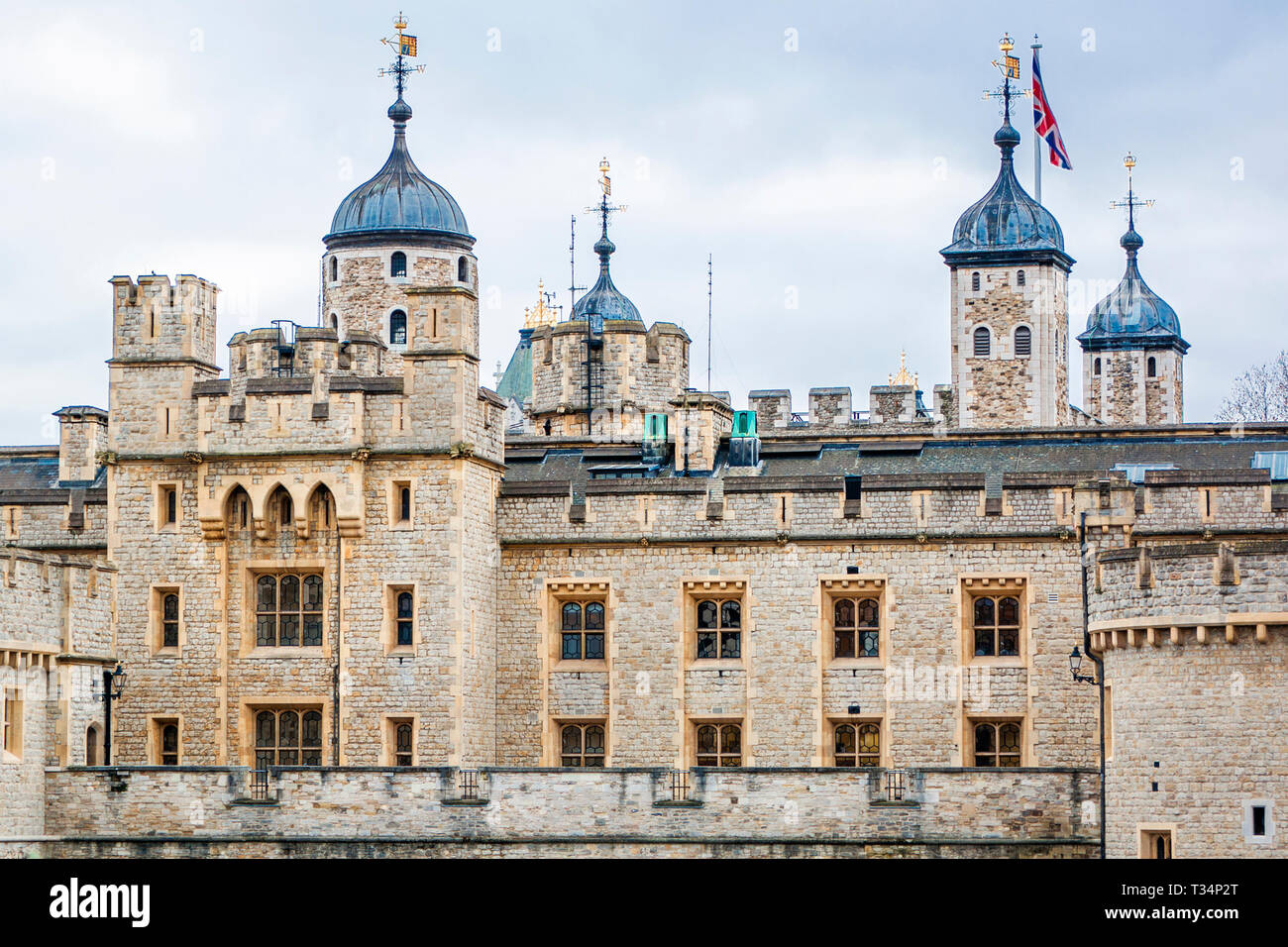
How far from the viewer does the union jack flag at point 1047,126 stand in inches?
2972

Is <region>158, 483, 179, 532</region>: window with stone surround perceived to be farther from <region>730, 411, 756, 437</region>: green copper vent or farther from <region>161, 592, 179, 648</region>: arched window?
<region>730, 411, 756, 437</region>: green copper vent

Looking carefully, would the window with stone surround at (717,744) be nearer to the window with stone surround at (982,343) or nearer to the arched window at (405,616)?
the arched window at (405,616)

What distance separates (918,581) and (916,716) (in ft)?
7.52

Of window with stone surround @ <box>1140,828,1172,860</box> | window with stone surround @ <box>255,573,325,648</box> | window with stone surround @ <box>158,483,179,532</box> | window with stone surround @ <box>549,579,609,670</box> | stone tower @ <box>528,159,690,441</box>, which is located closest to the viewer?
window with stone surround @ <box>1140,828,1172,860</box>

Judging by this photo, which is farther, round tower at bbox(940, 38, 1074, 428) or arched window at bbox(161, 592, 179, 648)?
round tower at bbox(940, 38, 1074, 428)

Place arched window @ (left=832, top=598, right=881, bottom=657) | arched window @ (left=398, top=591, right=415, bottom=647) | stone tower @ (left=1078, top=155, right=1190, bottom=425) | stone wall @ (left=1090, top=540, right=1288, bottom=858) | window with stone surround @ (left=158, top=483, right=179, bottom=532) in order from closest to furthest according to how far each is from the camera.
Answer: stone wall @ (left=1090, top=540, right=1288, bottom=858) < arched window @ (left=398, top=591, right=415, bottom=647) < arched window @ (left=832, top=598, right=881, bottom=657) < window with stone surround @ (left=158, top=483, right=179, bottom=532) < stone tower @ (left=1078, top=155, right=1190, bottom=425)

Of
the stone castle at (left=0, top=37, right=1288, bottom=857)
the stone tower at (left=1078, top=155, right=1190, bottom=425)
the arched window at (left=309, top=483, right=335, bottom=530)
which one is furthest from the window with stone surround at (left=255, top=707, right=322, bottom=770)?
the stone tower at (left=1078, top=155, right=1190, bottom=425)

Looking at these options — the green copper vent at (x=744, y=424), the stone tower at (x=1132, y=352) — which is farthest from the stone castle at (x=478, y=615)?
the stone tower at (x=1132, y=352)

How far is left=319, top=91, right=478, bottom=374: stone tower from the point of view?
219 feet

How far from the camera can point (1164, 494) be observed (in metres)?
47.8

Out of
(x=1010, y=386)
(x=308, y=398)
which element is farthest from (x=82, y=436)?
(x=1010, y=386)

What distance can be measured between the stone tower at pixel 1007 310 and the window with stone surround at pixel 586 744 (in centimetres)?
3363

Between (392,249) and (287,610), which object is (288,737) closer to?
(287,610)

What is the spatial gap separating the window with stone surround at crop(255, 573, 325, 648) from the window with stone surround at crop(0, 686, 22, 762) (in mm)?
5461
